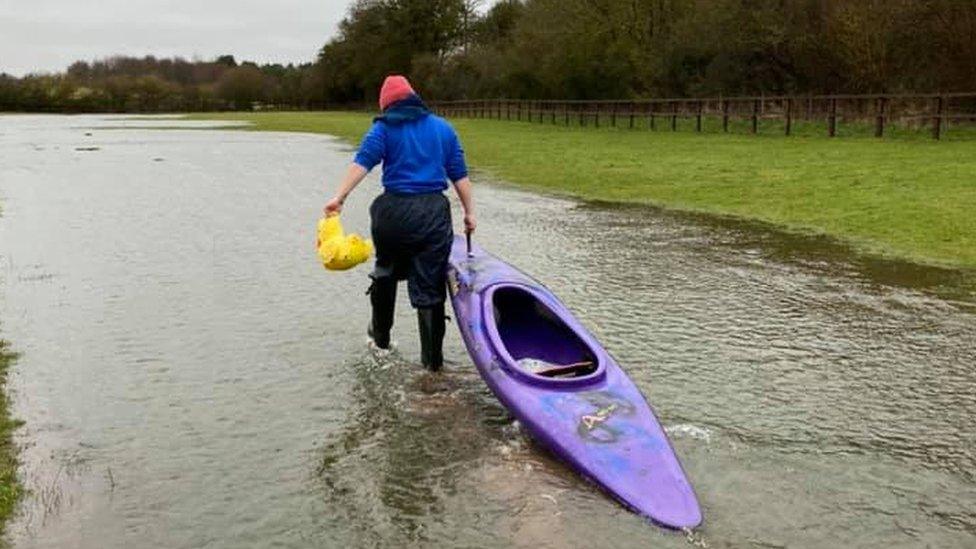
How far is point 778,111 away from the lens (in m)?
33.9

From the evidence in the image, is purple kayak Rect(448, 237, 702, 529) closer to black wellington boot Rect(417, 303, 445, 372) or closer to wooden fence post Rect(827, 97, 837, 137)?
black wellington boot Rect(417, 303, 445, 372)

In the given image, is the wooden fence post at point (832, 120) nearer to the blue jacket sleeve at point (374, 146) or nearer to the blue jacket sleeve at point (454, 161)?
the blue jacket sleeve at point (454, 161)

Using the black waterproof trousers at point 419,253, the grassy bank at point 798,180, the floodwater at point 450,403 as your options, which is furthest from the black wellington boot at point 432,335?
the grassy bank at point 798,180

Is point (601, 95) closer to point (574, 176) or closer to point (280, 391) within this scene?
point (574, 176)

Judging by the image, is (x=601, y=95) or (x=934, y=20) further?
(x=601, y=95)

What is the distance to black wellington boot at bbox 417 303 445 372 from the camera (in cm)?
655

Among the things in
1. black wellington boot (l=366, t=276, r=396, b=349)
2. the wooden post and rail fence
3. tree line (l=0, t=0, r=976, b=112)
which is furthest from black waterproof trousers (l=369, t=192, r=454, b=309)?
tree line (l=0, t=0, r=976, b=112)

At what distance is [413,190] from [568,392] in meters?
1.91

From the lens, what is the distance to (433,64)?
7969 centimetres

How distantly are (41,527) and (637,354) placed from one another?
4.24 meters

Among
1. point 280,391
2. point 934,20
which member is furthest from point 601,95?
point 280,391

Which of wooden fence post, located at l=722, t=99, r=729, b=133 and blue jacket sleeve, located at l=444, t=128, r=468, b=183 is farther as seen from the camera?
wooden fence post, located at l=722, t=99, r=729, b=133

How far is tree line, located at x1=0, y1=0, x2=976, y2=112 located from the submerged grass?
95.6ft

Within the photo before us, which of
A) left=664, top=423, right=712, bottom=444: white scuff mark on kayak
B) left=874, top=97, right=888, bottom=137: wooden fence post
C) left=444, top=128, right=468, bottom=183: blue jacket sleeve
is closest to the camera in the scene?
left=664, top=423, right=712, bottom=444: white scuff mark on kayak
